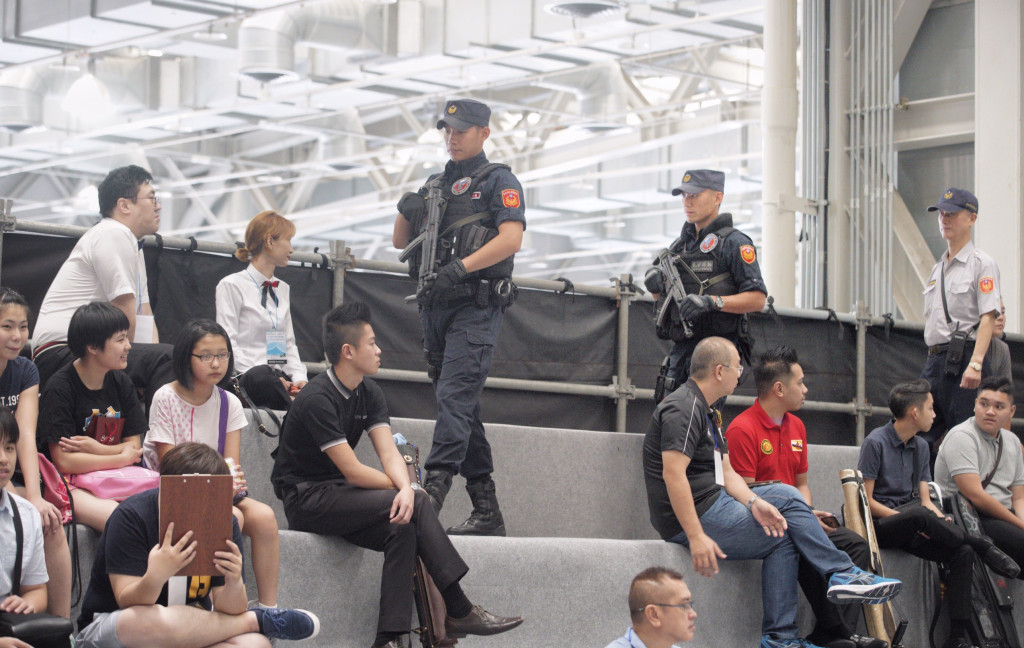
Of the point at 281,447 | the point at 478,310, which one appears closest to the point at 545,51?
the point at 478,310

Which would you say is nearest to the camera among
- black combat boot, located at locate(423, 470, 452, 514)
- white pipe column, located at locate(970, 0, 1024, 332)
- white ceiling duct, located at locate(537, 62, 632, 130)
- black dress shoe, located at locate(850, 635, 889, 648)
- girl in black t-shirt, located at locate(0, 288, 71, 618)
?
girl in black t-shirt, located at locate(0, 288, 71, 618)

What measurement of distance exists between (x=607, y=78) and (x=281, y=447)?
9.66 m

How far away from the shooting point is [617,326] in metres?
7.06

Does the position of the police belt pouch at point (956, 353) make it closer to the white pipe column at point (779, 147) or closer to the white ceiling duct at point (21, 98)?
the white pipe column at point (779, 147)

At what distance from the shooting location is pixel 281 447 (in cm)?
462

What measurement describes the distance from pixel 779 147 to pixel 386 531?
591cm

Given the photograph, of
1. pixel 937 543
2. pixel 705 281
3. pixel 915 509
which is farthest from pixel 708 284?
pixel 937 543

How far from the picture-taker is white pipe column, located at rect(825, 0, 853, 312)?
9555 millimetres

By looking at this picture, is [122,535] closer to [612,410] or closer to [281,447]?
[281,447]

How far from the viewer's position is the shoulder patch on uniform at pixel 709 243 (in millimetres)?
5844

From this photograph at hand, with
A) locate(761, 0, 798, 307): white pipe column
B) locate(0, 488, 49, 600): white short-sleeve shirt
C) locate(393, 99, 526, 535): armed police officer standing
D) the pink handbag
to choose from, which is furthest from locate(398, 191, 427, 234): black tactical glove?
locate(761, 0, 798, 307): white pipe column

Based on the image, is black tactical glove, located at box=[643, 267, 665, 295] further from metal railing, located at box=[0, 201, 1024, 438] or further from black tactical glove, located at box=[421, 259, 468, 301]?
black tactical glove, located at box=[421, 259, 468, 301]

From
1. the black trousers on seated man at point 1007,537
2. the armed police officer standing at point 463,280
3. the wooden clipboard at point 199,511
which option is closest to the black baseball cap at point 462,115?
the armed police officer standing at point 463,280

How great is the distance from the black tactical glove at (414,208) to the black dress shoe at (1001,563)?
10.8 feet
